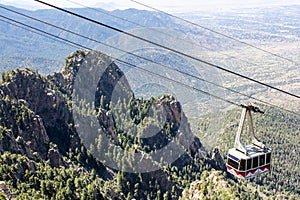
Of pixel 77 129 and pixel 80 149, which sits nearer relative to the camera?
pixel 80 149

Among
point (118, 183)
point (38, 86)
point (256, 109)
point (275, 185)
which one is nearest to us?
point (256, 109)

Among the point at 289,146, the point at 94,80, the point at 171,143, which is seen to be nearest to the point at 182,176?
the point at 171,143

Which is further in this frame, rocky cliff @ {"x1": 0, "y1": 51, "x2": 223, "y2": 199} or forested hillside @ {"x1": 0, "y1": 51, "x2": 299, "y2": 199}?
rocky cliff @ {"x1": 0, "y1": 51, "x2": 223, "y2": 199}

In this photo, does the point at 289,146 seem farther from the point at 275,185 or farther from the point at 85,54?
the point at 85,54

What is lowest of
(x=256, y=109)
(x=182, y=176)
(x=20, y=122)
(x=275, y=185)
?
(x=275, y=185)

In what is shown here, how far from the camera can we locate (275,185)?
94125mm

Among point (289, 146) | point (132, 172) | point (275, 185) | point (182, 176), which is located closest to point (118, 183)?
point (132, 172)

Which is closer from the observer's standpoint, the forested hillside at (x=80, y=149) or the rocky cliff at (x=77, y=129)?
the forested hillside at (x=80, y=149)

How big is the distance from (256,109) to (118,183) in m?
38.6

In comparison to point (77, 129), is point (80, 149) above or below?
below

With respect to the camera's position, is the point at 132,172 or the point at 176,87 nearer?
the point at 132,172

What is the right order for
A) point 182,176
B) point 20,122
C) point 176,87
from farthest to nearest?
point 176,87
point 182,176
point 20,122

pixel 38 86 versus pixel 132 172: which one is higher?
pixel 38 86

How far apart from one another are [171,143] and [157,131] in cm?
363
